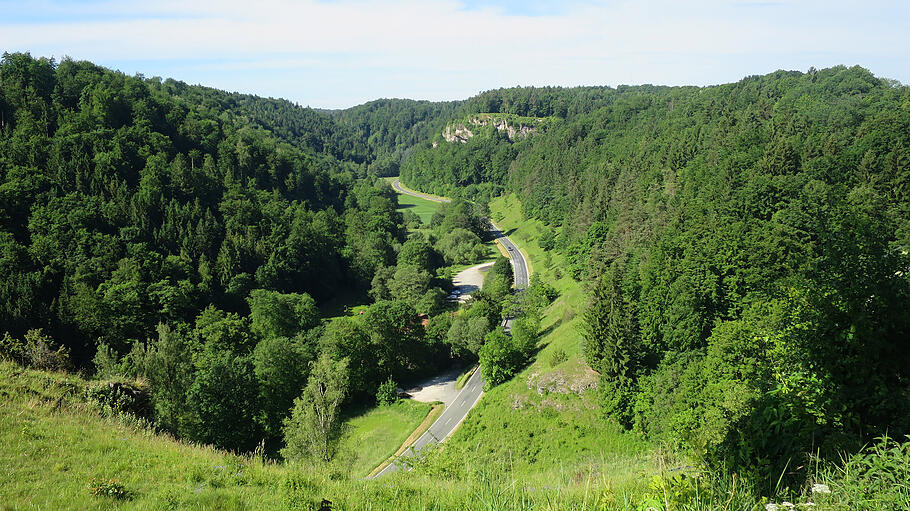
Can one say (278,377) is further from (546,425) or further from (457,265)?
(457,265)

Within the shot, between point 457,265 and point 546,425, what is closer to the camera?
point 546,425

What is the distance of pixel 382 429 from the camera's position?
4181 cm

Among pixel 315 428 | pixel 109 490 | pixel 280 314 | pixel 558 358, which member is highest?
pixel 109 490

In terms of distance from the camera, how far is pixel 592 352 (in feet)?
111

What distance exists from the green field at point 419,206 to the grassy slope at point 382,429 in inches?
3951

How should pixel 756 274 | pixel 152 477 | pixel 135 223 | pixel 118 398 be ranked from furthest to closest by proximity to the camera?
1. pixel 135 223
2. pixel 756 274
3. pixel 118 398
4. pixel 152 477

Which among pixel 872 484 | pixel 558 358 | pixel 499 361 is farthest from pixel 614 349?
pixel 872 484

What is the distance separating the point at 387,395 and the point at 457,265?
55.7 meters

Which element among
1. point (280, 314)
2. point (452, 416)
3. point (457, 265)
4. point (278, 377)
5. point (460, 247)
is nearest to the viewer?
point (278, 377)

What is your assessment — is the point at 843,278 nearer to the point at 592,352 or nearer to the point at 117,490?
the point at 117,490

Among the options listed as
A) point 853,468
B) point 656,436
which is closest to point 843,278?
point 853,468

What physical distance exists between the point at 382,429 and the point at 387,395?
4.22 m

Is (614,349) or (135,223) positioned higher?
(135,223)

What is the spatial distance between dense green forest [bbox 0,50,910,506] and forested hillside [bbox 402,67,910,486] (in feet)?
0.26
